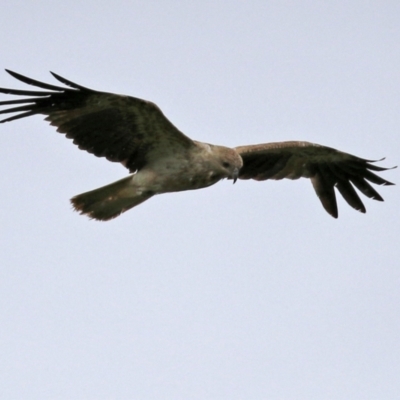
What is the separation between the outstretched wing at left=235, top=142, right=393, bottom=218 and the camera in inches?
456

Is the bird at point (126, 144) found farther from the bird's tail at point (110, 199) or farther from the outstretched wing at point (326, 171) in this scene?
the outstretched wing at point (326, 171)

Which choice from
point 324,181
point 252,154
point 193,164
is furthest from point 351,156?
point 193,164

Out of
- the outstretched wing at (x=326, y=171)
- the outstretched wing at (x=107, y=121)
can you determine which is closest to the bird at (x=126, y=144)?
the outstretched wing at (x=107, y=121)

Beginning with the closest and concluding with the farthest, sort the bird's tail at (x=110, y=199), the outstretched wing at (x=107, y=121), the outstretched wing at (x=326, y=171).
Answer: the outstretched wing at (x=107, y=121)
the bird's tail at (x=110, y=199)
the outstretched wing at (x=326, y=171)

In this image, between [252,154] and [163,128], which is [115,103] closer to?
[163,128]

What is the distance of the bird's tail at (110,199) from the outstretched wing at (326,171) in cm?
173

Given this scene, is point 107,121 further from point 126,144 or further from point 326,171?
point 326,171

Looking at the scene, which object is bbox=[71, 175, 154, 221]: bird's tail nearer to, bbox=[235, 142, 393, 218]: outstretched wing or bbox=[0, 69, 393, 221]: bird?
bbox=[0, 69, 393, 221]: bird

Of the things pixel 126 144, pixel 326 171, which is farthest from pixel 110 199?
pixel 326 171

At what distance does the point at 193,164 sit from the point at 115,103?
37.8 inches

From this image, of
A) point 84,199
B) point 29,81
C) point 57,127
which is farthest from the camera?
point 84,199

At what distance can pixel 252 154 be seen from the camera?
11.3 meters

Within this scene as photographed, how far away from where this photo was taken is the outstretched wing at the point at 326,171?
38.0ft

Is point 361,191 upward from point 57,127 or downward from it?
upward
